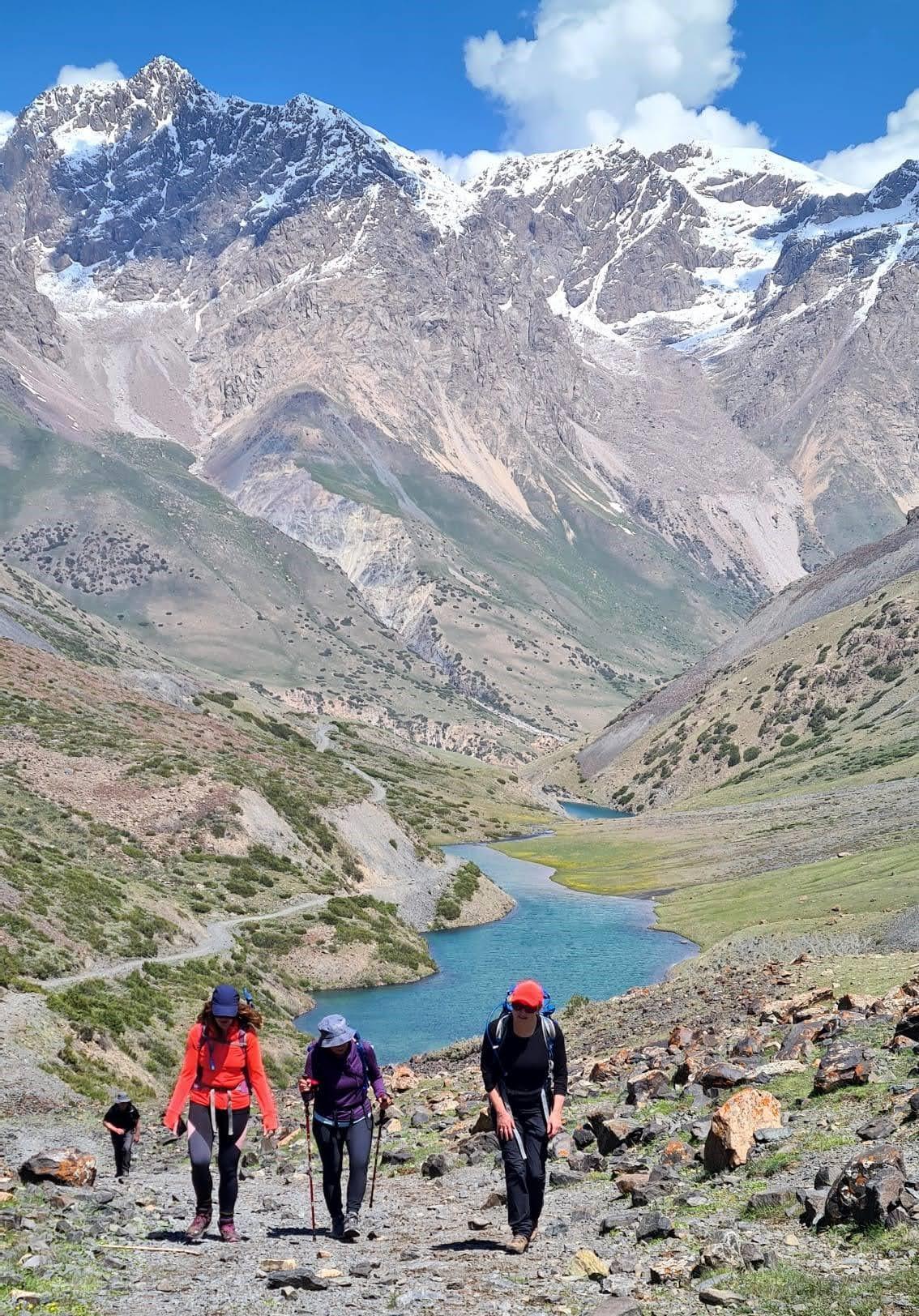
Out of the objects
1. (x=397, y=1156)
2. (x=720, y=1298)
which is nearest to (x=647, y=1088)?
(x=397, y=1156)

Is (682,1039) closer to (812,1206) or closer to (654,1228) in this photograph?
(654,1228)

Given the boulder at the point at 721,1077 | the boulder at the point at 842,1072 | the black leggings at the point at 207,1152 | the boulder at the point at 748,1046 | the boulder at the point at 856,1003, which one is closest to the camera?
the black leggings at the point at 207,1152

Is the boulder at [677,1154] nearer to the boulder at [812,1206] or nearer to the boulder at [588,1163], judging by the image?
the boulder at [588,1163]

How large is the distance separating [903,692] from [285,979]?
365 ft

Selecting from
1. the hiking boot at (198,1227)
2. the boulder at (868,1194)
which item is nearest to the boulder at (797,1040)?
the boulder at (868,1194)

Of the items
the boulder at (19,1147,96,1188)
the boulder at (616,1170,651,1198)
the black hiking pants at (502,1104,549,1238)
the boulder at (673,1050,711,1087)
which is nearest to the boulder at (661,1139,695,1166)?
the boulder at (616,1170,651,1198)

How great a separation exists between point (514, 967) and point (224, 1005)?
69494 millimetres

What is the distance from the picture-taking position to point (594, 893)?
11769 cm

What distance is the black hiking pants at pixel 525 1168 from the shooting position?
16688 mm

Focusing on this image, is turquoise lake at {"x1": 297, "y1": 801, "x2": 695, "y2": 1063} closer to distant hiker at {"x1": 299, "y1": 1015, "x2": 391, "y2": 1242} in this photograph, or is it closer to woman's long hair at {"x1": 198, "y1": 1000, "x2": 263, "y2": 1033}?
distant hiker at {"x1": 299, "y1": 1015, "x2": 391, "y2": 1242}

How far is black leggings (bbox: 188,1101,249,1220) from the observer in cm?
1800

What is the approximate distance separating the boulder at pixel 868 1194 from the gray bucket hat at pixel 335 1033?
6648 millimetres

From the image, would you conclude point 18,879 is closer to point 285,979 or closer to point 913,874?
point 285,979

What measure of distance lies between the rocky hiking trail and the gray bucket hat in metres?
2.76
